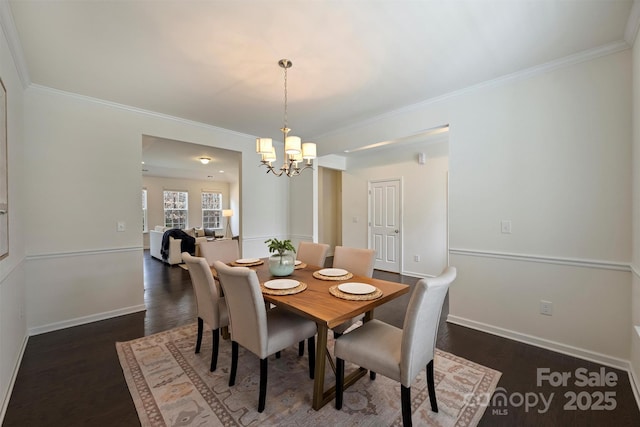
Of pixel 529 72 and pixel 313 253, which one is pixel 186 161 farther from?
pixel 529 72

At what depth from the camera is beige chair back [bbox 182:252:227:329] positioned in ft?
6.68

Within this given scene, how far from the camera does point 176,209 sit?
9.37m

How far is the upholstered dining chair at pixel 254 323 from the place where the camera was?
1.63 metres

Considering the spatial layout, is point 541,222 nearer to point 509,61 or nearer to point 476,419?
point 509,61

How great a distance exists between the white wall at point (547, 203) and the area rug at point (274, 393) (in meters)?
0.90

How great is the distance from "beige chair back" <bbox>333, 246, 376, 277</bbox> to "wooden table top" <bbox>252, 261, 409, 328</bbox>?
12.5 inches

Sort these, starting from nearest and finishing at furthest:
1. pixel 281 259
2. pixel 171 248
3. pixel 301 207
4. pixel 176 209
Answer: pixel 281 259, pixel 301 207, pixel 171 248, pixel 176 209

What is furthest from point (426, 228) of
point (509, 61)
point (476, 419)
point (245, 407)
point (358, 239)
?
point (245, 407)

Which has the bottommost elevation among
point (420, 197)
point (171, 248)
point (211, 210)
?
point (171, 248)

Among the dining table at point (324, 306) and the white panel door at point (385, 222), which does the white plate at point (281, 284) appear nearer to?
→ the dining table at point (324, 306)

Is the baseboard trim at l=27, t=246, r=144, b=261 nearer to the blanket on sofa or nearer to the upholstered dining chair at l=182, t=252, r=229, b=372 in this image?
the upholstered dining chair at l=182, t=252, r=229, b=372

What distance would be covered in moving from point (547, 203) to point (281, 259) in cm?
245

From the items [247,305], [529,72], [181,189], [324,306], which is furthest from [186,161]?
[529,72]

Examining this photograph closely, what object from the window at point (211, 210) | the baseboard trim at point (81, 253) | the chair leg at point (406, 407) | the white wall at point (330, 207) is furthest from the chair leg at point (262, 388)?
the window at point (211, 210)
